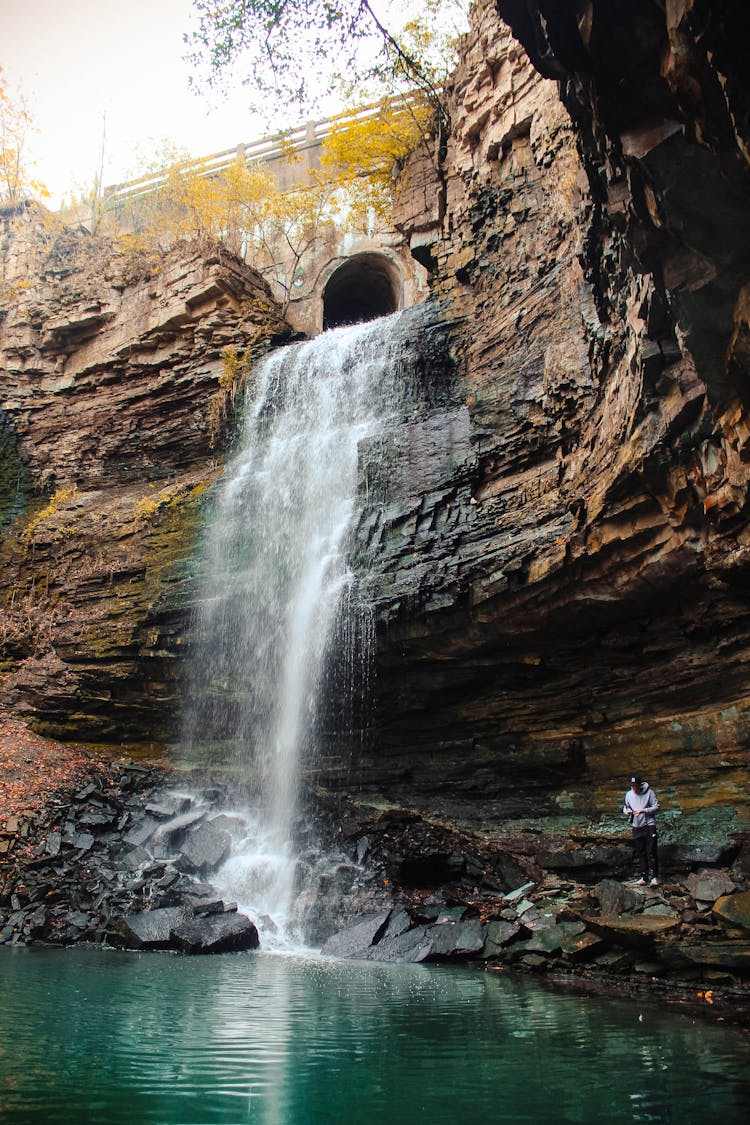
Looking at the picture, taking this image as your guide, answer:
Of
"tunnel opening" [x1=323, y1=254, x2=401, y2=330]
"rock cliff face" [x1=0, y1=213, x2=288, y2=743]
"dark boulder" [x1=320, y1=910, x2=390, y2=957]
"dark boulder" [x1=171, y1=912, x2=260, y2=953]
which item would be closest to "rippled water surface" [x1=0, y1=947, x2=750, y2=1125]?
"dark boulder" [x1=171, y1=912, x2=260, y2=953]

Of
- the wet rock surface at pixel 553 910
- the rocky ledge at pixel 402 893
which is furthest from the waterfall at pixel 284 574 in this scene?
the wet rock surface at pixel 553 910

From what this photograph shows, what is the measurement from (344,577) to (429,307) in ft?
22.6

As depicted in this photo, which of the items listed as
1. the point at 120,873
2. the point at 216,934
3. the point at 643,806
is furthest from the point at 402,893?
the point at 120,873

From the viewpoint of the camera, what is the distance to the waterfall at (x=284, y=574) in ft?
45.9

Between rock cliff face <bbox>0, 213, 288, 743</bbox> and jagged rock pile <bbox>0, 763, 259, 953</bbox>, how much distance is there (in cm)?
291

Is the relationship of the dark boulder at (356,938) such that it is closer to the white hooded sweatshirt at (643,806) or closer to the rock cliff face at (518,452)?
the rock cliff face at (518,452)

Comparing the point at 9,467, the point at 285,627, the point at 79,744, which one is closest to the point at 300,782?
the point at 285,627

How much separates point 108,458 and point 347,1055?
63.5 ft

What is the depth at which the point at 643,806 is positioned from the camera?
974 centimetres

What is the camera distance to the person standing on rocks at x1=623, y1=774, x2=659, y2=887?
9547mm

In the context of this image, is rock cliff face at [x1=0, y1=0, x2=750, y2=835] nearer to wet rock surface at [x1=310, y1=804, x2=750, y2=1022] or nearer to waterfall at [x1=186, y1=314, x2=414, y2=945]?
wet rock surface at [x1=310, y1=804, x2=750, y2=1022]

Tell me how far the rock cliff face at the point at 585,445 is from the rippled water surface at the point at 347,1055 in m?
4.96

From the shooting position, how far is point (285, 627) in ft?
49.0

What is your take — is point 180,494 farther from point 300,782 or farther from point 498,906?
point 498,906
